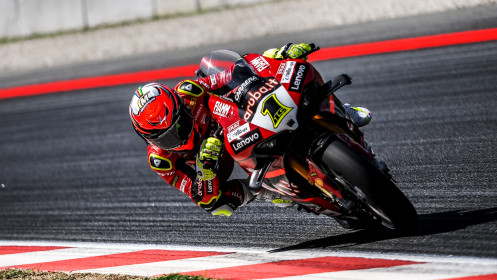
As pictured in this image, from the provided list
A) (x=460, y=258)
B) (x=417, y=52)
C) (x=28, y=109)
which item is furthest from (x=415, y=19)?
(x=460, y=258)

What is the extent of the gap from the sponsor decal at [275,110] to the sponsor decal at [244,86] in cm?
20

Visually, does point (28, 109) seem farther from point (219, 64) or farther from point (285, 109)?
point (285, 109)

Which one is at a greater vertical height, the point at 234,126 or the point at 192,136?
the point at 234,126

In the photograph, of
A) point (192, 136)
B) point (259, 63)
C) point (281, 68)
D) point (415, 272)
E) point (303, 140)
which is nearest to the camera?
point (415, 272)

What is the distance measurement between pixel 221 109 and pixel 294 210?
1845 mm

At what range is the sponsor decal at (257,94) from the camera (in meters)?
4.21

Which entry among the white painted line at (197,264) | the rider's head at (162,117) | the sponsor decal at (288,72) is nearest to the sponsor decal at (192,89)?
the rider's head at (162,117)

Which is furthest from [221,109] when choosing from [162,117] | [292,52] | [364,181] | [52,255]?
[52,255]

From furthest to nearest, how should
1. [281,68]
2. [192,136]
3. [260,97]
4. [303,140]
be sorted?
[192,136]
[281,68]
[303,140]
[260,97]

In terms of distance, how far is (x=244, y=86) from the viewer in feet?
14.2

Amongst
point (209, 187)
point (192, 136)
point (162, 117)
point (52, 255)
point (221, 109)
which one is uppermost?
point (221, 109)

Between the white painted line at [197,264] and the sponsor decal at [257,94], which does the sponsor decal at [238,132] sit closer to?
the sponsor decal at [257,94]

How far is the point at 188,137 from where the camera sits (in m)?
4.87

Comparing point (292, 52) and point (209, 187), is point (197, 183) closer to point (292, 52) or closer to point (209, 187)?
point (209, 187)
